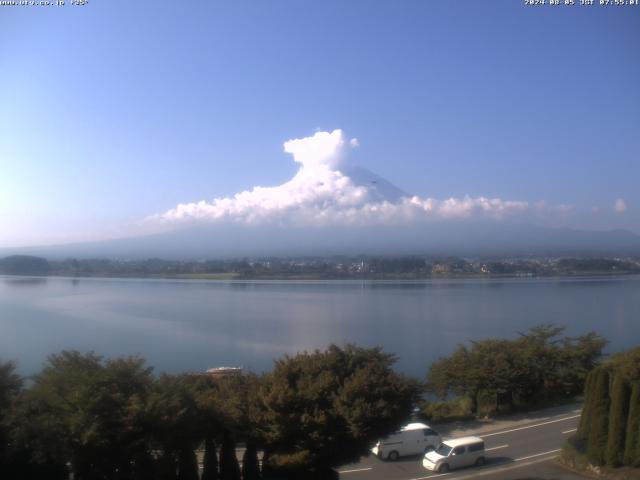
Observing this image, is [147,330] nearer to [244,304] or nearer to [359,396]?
[244,304]

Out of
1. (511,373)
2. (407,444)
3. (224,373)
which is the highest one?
(511,373)

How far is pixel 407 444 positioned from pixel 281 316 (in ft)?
57.3

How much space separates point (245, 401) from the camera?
6.16 meters

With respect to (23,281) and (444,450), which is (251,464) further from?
(23,281)

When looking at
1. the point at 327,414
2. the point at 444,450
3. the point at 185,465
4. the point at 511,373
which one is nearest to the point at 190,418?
the point at 185,465

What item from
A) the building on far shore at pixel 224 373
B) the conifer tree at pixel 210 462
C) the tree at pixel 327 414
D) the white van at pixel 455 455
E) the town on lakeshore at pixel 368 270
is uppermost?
the town on lakeshore at pixel 368 270

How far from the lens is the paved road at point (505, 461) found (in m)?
7.28

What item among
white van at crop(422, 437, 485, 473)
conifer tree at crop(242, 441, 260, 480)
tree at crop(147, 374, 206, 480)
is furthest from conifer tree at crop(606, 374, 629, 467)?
tree at crop(147, 374, 206, 480)

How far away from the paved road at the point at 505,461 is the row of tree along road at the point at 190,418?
1.28 metres

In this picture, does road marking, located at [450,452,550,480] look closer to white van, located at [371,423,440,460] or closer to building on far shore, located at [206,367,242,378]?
white van, located at [371,423,440,460]

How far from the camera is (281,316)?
83.2 ft

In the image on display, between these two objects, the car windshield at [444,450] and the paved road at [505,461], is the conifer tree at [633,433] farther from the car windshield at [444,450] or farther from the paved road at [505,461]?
the car windshield at [444,450]

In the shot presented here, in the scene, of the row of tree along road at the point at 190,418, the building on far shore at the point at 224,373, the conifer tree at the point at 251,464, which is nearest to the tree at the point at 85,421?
the row of tree along road at the point at 190,418

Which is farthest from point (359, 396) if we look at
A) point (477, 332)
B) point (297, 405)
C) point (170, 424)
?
point (477, 332)
